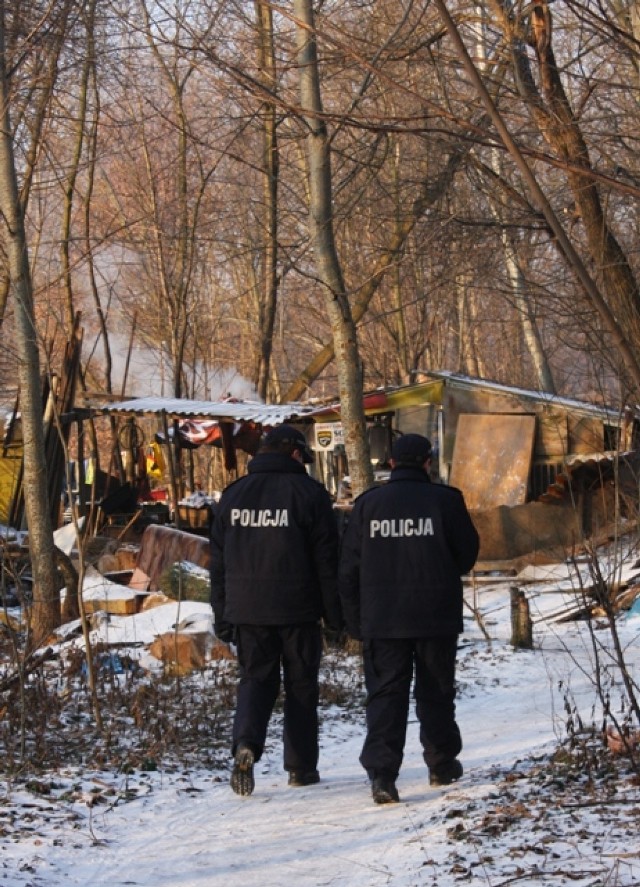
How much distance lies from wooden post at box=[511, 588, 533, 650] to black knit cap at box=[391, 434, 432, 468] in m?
5.32

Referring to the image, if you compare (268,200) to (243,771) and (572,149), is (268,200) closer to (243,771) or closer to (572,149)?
(572,149)

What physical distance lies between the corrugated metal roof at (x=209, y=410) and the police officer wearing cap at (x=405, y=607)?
13933 millimetres

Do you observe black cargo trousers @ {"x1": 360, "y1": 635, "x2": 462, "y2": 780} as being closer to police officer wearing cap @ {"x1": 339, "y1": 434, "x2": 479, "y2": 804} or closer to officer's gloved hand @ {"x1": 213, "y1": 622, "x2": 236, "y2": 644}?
police officer wearing cap @ {"x1": 339, "y1": 434, "x2": 479, "y2": 804}

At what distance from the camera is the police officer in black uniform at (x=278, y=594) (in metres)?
6.26

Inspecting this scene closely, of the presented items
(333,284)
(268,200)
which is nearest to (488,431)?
(268,200)

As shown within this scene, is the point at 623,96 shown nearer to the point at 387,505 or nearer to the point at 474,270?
the point at 474,270

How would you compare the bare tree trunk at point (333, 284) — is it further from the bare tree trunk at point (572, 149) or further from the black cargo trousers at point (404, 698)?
the black cargo trousers at point (404, 698)

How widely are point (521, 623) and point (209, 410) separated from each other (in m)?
10.4

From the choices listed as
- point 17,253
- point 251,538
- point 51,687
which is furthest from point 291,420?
point 251,538

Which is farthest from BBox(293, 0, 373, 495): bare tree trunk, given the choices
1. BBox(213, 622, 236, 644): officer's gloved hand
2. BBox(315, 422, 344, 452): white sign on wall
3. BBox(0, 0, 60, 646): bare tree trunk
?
BBox(315, 422, 344, 452): white sign on wall

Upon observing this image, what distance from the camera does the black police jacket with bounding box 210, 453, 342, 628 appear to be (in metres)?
6.27

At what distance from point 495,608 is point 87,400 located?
405 inches

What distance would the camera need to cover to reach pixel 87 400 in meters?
22.0

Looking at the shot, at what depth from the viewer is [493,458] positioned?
70.5 feet
